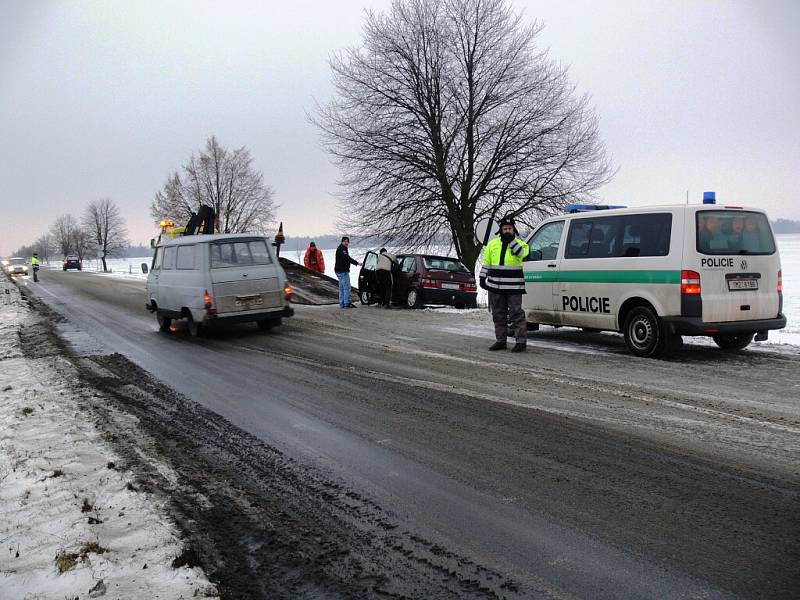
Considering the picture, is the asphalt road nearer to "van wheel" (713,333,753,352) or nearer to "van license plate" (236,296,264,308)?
"van wheel" (713,333,753,352)

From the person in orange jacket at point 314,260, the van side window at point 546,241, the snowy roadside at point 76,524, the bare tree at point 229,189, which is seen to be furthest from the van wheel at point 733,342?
the bare tree at point 229,189

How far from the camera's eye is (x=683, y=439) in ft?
15.5

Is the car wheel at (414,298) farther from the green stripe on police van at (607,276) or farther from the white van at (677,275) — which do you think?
the white van at (677,275)

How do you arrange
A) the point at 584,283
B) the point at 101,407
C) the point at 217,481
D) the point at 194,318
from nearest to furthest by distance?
the point at 217,481, the point at 101,407, the point at 584,283, the point at 194,318

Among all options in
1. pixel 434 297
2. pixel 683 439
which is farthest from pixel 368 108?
pixel 683 439

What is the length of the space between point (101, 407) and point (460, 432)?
3610 mm

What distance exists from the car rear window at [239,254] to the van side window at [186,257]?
54cm

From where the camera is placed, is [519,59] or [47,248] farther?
[47,248]

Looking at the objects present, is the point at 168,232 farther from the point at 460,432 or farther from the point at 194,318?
the point at 460,432

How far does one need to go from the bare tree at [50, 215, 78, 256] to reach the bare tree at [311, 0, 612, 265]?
96.6 m

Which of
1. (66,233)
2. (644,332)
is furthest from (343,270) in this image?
(66,233)

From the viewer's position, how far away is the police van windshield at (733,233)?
7996 mm

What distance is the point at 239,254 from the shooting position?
39.1 ft

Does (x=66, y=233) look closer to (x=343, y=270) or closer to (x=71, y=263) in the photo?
(x=71, y=263)
